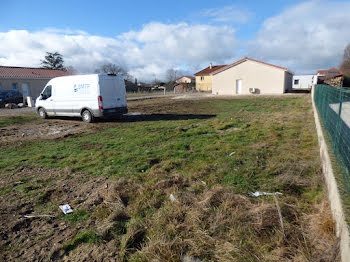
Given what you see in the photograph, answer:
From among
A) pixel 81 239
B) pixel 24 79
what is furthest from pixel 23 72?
pixel 81 239

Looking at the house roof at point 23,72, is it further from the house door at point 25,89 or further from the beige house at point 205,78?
the beige house at point 205,78

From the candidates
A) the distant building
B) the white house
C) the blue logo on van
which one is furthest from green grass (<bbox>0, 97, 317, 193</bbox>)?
the white house

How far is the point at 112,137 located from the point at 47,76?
3133cm

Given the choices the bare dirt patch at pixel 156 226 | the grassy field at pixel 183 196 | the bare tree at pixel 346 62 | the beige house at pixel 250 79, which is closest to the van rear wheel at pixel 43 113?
the grassy field at pixel 183 196

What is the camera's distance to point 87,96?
35.4ft

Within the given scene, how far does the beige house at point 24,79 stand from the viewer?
29.2 meters

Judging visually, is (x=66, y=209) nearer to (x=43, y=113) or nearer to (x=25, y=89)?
(x=43, y=113)

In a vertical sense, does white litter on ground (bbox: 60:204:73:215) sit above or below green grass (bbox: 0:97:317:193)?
below

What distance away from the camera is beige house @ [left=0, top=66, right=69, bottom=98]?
29156 mm

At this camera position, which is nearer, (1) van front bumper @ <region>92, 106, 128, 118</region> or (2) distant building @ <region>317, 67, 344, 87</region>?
(1) van front bumper @ <region>92, 106, 128, 118</region>

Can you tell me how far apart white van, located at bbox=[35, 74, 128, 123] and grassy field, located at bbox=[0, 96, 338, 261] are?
422 cm

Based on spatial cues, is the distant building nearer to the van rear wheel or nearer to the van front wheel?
the van front wheel

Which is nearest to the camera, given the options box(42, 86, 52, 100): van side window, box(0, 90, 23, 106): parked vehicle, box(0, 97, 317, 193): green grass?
box(0, 97, 317, 193): green grass

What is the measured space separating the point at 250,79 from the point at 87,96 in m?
28.9
